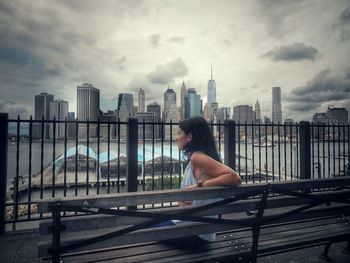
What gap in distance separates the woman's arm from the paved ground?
1.68m

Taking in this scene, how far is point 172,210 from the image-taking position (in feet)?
7.29

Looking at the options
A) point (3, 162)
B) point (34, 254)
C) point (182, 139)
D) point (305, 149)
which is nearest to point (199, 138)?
point (182, 139)

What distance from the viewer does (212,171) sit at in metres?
2.48

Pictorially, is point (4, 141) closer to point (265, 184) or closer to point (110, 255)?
point (110, 255)

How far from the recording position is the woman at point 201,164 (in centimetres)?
244

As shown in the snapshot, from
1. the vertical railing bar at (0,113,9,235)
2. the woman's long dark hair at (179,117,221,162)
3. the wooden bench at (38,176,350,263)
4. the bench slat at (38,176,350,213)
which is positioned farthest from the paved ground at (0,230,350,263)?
the woman's long dark hair at (179,117,221,162)

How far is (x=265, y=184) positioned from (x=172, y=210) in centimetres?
90

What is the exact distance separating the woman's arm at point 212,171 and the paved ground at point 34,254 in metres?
1.68

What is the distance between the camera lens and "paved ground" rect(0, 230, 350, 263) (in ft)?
11.4

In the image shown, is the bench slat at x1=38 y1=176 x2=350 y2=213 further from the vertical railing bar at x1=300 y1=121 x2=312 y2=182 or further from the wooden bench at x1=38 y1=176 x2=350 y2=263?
the vertical railing bar at x1=300 y1=121 x2=312 y2=182

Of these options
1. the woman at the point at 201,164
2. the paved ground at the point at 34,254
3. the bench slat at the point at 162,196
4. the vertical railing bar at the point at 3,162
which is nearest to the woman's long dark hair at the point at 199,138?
the woman at the point at 201,164

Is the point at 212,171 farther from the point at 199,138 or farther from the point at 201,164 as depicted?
Answer: the point at 199,138

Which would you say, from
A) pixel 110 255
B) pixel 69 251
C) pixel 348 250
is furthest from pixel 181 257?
pixel 348 250

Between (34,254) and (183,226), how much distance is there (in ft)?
8.57
